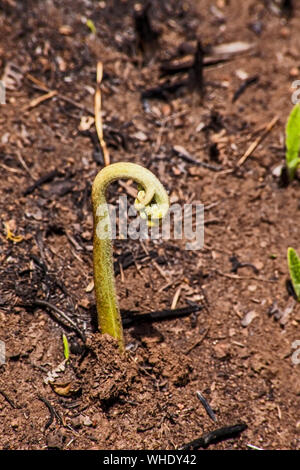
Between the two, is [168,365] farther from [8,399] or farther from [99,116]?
[99,116]

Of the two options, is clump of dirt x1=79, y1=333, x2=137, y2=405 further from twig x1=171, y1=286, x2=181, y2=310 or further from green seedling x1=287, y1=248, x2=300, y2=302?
green seedling x1=287, y1=248, x2=300, y2=302

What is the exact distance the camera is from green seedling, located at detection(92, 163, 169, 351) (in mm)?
2197

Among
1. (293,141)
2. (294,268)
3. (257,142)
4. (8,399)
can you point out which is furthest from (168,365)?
(257,142)

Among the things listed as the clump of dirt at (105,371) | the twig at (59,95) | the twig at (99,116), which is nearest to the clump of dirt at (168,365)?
the clump of dirt at (105,371)

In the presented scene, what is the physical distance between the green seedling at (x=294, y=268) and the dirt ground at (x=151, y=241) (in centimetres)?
10

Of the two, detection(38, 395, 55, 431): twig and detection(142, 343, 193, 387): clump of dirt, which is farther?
detection(142, 343, 193, 387): clump of dirt

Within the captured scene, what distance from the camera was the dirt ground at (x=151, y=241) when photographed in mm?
2652

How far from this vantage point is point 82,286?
2.98 metres

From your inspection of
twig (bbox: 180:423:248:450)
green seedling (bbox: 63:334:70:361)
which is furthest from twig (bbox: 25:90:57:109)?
twig (bbox: 180:423:248:450)

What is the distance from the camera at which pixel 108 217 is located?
7.88 feet

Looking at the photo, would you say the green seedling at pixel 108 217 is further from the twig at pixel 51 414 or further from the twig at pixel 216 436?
the twig at pixel 216 436

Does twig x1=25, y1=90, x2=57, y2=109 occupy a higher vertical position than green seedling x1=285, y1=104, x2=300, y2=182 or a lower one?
higher

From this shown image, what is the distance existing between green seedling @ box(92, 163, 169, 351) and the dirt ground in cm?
13

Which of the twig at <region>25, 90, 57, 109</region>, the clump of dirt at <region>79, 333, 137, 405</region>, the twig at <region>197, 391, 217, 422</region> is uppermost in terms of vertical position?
the twig at <region>25, 90, 57, 109</region>
